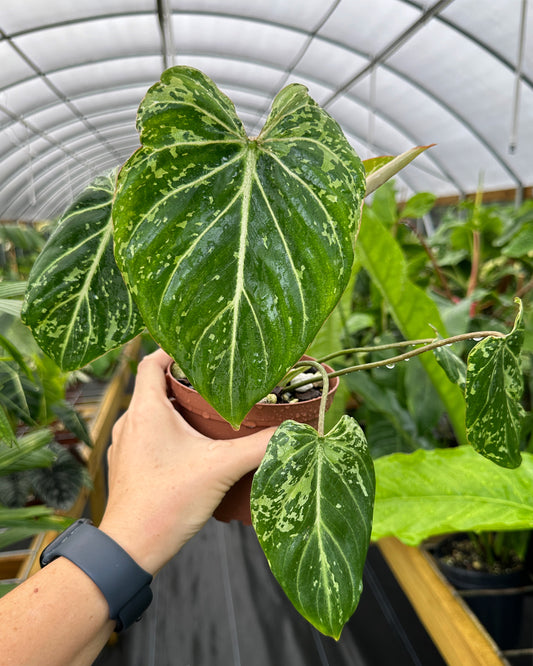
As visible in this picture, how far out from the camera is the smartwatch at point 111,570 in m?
0.54

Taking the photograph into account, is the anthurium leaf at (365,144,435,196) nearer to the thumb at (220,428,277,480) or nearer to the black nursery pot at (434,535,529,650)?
the thumb at (220,428,277,480)

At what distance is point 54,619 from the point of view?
1.66 feet

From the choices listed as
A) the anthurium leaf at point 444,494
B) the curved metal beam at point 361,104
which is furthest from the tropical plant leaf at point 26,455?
the curved metal beam at point 361,104

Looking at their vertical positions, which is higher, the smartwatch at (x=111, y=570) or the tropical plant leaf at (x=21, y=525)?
the smartwatch at (x=111, y=570)

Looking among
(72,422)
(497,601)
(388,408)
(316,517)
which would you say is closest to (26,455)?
(72,422)

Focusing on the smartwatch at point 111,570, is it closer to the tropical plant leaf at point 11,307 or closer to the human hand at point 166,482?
the human hand at point 166,482

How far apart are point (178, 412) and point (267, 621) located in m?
1.39

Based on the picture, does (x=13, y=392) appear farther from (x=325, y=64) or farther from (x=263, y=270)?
(x=325, y=64)

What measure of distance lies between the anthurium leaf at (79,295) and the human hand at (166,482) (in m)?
0.12

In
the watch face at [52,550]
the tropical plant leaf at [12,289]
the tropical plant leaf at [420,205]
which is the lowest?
the watch face at [52,550]

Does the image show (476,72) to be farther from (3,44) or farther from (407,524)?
(407,524)

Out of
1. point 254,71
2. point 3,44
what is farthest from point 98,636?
point 254,71

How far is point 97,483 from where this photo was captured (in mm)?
1823

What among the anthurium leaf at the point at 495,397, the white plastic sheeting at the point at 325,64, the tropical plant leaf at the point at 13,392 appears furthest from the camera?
the white plastic sheeting at the point at 325,64
